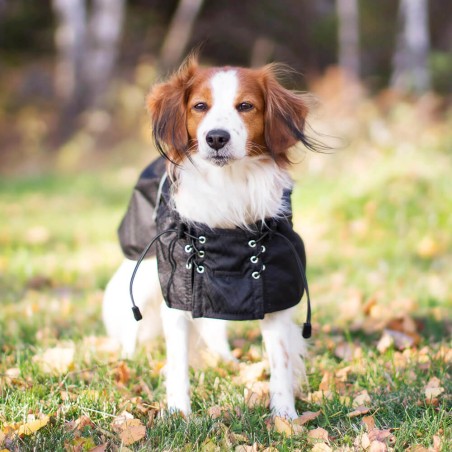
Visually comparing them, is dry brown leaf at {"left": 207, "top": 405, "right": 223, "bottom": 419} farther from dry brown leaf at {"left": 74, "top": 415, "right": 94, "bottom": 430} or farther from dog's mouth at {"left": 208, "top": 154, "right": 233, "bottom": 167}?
dog's mouth at {"left": 208, "top": 154, "right": 233, "bottom": 167}

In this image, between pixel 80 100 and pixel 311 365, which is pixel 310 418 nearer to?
pixel 311 365

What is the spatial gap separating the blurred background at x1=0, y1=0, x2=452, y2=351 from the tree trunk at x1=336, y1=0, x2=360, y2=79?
45 mm

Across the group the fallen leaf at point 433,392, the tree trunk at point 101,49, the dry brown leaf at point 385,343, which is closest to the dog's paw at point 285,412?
the fallen leaf at point 433,392

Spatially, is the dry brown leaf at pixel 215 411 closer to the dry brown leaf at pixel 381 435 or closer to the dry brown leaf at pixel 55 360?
the dry brown leaf at pixel 381 435

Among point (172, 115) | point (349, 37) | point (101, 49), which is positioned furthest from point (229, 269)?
point (349, 37)

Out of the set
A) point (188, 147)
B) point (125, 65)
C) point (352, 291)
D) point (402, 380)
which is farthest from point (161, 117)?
point (125, 65)

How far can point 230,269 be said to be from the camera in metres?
2.67

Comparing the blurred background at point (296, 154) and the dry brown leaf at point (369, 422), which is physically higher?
the blurred background at point (296, 154)

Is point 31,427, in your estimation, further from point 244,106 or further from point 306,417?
point 244,106

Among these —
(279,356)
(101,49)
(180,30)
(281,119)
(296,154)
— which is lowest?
(279,356)

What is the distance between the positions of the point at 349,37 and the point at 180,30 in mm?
4569

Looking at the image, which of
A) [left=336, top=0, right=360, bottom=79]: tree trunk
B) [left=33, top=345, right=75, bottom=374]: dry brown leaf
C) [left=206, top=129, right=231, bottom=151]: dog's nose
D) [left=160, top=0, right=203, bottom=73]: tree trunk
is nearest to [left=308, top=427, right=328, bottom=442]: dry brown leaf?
[left=206, top=129, right=231, bottom=151]: dog's nose

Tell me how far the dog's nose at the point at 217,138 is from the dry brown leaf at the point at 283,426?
1.06 metres

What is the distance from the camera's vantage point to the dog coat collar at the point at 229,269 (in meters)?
2.66
